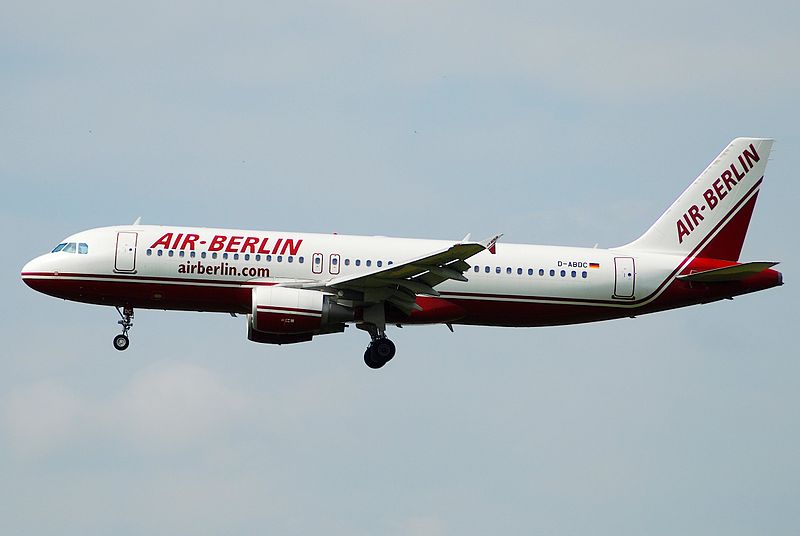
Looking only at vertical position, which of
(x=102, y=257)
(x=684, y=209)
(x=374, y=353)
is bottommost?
(x=374, y=353)

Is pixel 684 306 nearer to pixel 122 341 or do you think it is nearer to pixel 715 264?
pixel 715 264

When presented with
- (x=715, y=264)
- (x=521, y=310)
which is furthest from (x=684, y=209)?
(x=521, y=310)

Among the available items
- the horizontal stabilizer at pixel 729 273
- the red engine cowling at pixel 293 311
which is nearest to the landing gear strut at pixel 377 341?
the red engine cowling at pixel 293 311

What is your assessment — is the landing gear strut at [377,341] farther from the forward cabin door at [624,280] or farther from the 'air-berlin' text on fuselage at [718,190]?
the 'air-berlin' text on fuselage at [718,190]

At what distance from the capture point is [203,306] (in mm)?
50375

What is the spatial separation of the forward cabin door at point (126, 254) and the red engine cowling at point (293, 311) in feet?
14.6

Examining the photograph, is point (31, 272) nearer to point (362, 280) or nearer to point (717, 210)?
point (362, 280)

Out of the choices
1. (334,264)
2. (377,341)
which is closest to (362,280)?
(334,264)

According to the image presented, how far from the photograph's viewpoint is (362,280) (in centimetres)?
4859

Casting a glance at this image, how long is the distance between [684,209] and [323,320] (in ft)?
50.5

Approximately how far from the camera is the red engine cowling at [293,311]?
48688 millimetres

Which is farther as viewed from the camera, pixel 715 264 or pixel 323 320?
pixel 715 264

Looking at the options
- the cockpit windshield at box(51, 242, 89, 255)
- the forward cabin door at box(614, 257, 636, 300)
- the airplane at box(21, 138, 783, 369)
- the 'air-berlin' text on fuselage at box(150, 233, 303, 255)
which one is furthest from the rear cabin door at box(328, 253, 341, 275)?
the forward cabin door at box(614, 257, 636, 300)

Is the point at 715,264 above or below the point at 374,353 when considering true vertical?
above
